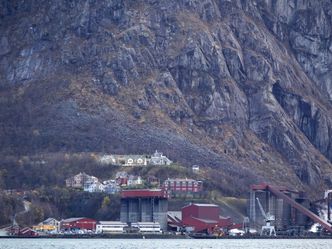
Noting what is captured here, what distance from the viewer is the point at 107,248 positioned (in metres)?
200

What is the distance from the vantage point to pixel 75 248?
19600 centimetres

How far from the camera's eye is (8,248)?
194875 millimetres

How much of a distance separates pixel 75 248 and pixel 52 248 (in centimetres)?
312

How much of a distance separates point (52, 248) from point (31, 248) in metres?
2.81

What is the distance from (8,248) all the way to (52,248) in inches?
219

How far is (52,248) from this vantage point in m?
197

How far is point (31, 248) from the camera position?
198500 mm

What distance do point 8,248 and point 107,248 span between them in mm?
12357

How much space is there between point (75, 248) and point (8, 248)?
785 centimetres

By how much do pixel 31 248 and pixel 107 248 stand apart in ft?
29.8

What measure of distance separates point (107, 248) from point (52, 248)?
682 centimetres
